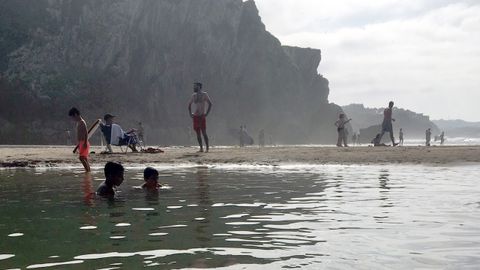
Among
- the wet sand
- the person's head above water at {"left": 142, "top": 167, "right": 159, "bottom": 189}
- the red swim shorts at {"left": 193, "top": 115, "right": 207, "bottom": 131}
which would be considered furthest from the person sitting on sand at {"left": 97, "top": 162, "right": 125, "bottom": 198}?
the red swim shorts at {"left": 193, "top": 115, "right": 207, "bottom": 131}

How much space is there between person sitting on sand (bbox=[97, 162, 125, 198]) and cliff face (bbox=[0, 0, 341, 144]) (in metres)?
61.9

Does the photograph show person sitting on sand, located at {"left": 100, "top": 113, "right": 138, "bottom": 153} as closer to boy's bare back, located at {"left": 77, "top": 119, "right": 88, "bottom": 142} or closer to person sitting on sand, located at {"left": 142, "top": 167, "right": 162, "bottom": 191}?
boy's bare back, located at {"left": 77, "top": 119, "right": 88, "bottom": 142}

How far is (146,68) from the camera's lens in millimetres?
88062

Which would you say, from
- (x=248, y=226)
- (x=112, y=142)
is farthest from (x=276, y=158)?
(x=248, y=226)

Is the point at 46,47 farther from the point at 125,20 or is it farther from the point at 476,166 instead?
the point at 476,166

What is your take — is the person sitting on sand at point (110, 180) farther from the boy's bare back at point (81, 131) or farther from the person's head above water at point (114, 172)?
the boy's bare back at point (81, 131)

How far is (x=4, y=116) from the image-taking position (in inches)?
2753

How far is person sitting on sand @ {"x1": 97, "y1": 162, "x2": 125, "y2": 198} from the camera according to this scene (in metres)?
8.76

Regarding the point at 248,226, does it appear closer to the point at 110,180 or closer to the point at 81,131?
the point at 110,180

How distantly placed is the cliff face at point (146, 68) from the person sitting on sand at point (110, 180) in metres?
61.9

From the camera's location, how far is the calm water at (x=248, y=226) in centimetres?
445

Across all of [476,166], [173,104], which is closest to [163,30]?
[173,104]

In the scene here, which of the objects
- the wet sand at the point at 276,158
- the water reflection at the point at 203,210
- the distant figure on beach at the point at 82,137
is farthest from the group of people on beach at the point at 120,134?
the wet sand at the point at 276,158

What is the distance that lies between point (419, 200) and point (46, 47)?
254 ft
